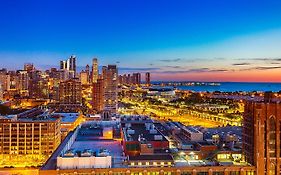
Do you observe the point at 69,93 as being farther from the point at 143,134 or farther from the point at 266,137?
the point at 266,137

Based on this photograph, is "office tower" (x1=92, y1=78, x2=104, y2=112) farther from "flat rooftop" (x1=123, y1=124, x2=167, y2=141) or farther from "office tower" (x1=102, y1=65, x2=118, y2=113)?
"flat rooftop" (x1=123, y1=124, x2=167, y2=141)

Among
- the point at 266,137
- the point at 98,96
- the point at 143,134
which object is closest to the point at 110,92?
the point at 98,96

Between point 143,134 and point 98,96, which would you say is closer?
point 143,134

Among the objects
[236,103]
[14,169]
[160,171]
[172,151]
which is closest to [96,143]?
[172,151]

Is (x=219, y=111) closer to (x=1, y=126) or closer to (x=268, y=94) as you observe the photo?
(x=1, y=126)

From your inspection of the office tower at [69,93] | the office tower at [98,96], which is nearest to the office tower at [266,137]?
the office tower at [98,96]

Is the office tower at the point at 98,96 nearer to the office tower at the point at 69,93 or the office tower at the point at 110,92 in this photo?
the office tower at the point at 110,92
